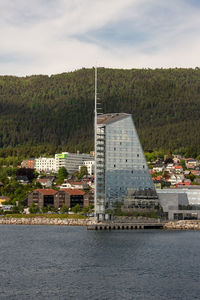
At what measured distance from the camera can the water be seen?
53531 millimetres

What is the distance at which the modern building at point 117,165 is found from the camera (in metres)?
115

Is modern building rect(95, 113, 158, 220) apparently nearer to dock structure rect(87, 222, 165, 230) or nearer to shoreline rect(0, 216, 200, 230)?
dock structure rect(87, 222, 165, 230)

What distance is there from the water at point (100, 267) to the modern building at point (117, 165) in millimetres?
16242

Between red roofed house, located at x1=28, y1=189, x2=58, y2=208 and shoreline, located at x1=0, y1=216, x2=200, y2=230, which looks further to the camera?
red roofed house, located at x1=28, y1=189, x2=58, y2=208

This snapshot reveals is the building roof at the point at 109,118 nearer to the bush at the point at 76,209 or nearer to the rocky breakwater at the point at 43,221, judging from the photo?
the rocky breakwater at the point at 43,221

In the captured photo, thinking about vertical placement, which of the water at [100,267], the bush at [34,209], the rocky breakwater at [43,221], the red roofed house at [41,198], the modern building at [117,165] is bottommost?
the water at [100,267]

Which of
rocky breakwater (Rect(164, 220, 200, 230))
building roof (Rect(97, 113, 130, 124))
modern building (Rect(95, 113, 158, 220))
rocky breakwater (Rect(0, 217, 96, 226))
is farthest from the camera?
rocky breakwater (Rect(0, 217, 96, 226))

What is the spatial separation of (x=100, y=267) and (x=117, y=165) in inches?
2019

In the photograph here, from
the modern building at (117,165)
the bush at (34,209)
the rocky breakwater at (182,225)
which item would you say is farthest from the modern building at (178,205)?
the bush at (34,209)

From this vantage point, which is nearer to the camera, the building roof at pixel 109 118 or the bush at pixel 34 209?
the building roof at pixel 109 118

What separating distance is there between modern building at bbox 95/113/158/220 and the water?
53.3ft

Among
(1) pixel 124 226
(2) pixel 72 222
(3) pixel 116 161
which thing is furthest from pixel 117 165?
(2) pixel 72 222

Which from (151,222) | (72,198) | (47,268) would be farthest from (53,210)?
(47,268)

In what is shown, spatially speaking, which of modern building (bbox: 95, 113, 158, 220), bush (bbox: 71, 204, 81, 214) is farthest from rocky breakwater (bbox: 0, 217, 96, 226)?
bush (bbox: 71, 204, 81, 214)
